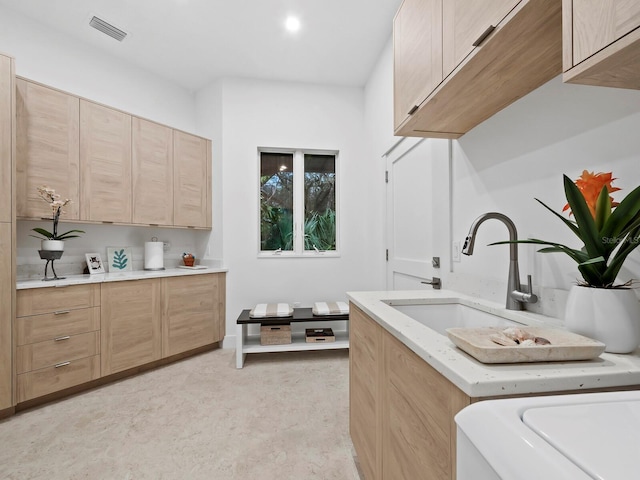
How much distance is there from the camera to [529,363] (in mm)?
609

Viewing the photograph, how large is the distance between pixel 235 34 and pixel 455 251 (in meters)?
2.56

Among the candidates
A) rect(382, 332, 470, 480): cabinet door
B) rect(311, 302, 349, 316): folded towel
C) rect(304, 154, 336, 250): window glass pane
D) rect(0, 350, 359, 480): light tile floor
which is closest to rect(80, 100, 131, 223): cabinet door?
rect(0, 350, 359, 480): light tile floor

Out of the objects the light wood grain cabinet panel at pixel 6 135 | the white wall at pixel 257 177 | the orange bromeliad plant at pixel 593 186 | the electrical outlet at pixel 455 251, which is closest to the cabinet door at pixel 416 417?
the orange bromeliad plant at pixel 593 186

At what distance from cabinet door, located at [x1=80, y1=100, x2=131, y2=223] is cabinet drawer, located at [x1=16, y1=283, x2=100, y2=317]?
2.00 ft

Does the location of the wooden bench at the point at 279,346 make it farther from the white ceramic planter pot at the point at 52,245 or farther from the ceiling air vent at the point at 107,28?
the ceiling air vent at the point at 107,28

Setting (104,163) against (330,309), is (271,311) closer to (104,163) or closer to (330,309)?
(330,309)

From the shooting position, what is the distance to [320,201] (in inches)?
138

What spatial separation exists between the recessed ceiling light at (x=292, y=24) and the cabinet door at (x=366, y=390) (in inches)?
92.5

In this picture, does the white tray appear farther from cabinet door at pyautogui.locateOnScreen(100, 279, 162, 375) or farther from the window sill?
the window sill

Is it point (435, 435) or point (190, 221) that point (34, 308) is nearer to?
point (190, 221)

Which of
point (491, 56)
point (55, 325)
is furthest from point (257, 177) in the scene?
point (491, 56)

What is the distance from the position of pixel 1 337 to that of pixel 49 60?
2.24 meters

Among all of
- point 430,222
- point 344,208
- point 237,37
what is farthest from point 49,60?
point 430,222

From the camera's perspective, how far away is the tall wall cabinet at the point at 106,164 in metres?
2.12
